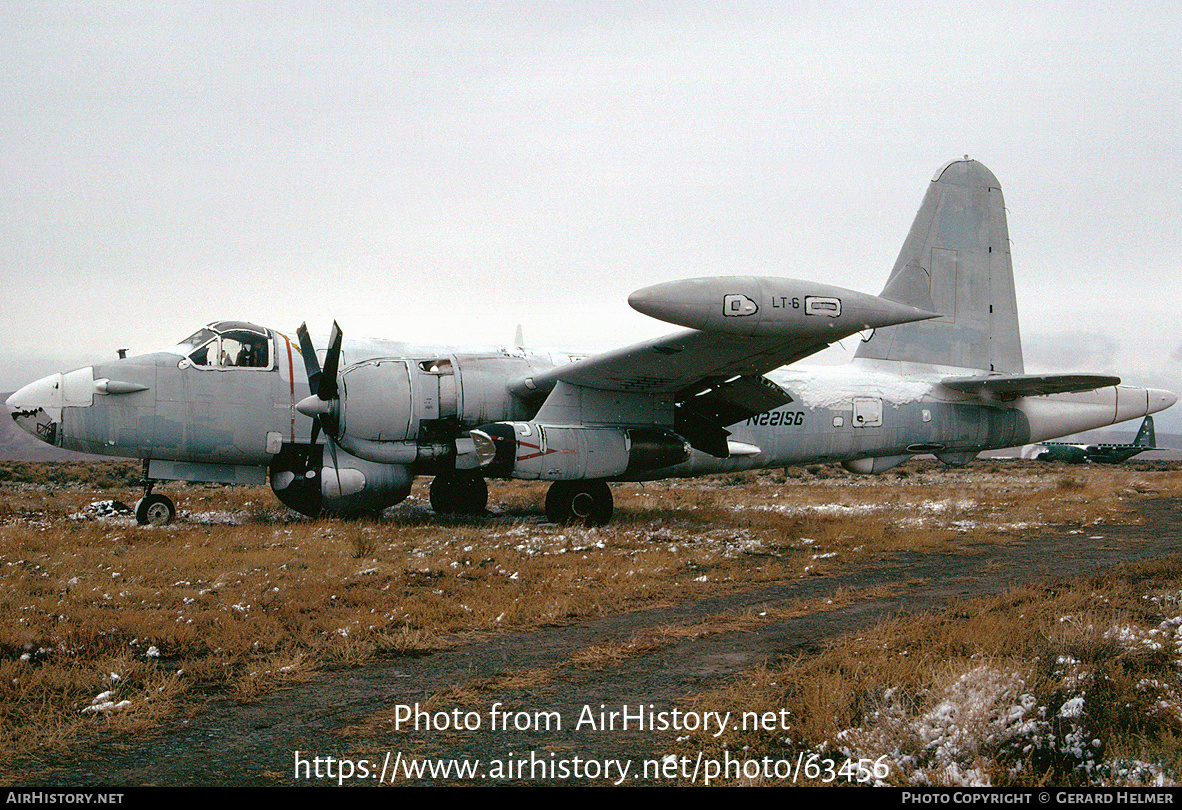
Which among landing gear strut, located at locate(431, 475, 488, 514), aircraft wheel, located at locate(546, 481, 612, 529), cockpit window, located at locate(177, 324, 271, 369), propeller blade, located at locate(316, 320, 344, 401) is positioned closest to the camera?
propeller blade, located at locate(316, 320, 344, 401)

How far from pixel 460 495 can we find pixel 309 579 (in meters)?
7.33

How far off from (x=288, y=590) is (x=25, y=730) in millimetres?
3799

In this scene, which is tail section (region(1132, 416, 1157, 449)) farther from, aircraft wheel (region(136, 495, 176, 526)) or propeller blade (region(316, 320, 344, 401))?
aircraft wheel (region(136, 495, 176, 526))

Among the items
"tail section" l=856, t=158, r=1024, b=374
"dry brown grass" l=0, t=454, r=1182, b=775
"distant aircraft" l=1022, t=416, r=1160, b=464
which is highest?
"tail section" l=856, t=158, r=1024, b=374

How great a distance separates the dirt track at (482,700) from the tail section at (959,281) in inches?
381

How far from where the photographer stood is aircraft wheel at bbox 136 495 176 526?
45.8ft

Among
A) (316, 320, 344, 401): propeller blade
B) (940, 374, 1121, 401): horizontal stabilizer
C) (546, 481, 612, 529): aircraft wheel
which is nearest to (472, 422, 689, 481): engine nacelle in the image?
→ (546, 481, 612, 529): aircraft wheel

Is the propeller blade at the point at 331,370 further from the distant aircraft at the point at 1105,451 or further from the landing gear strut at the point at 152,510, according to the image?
the distant aircraft at the point at 1105,451

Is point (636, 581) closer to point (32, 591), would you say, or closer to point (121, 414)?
point (32, 591)

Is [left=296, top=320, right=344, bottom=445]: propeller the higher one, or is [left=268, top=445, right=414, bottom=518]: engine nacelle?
[left=296, top=320, right=344, bottom=445]: propeller

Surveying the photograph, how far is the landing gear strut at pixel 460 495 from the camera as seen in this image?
16484 mm

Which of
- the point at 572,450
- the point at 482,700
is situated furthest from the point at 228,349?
the point at 482,700

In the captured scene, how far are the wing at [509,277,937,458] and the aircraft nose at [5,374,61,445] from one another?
305 inches

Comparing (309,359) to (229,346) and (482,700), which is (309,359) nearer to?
(229,346)
